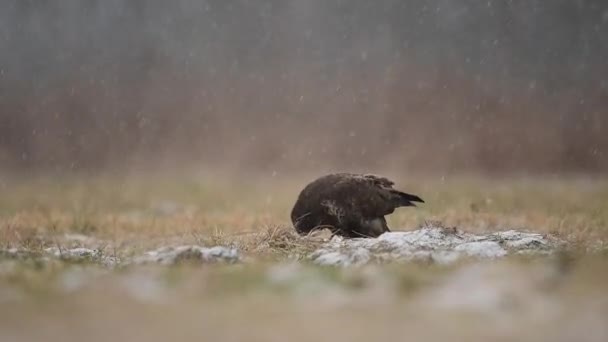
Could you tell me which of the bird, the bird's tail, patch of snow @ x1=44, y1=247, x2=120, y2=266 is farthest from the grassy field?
the bird's tail

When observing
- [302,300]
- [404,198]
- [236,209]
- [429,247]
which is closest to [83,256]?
[429,247]

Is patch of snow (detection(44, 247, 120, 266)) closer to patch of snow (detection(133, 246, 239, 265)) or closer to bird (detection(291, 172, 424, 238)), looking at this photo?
patch of snow (detection(133, 246, 239, 265))

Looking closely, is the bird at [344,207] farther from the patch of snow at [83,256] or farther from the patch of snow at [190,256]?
the patch of snow at [83,256]

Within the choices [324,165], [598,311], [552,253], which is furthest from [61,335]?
[324,165]

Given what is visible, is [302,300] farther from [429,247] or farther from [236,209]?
[236,209]

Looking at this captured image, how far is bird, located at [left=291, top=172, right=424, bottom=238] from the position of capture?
31.1 ft

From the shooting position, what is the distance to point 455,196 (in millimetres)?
15727

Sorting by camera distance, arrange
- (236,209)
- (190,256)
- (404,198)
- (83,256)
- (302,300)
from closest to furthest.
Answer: (302,300) → (190,256) → (83,256) → (404,198) → (236,209)

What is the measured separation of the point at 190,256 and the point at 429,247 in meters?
2.15

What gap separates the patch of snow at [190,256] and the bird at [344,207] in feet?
6.24

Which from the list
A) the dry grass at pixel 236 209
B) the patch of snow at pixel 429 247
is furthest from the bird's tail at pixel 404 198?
the dry grass at pixel 236 209

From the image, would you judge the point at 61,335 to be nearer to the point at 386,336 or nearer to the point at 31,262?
the point at 386,336

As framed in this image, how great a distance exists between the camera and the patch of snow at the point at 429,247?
7.30 m

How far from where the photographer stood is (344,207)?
373 inches
